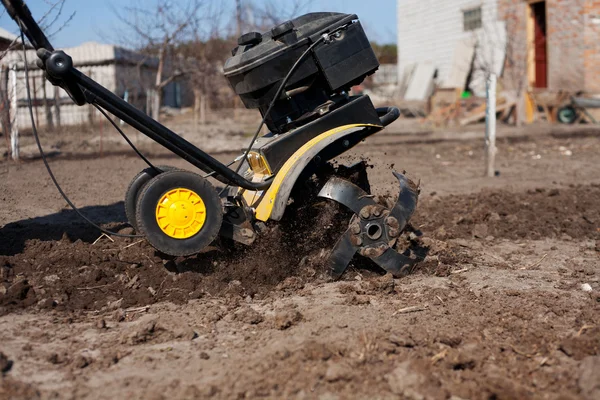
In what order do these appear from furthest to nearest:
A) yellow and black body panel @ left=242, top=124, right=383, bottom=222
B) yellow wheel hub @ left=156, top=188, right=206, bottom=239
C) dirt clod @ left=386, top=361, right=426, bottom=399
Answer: yellow and black body panel @ left=242, top=124, right=383, bottom=222 → yellow wheel hub @ left=156, top=188, right=206, bottom=239 → dirt clod @ left=386, top=361, right=426, bottom=399

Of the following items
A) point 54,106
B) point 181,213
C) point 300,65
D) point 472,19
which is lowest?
point 181,213

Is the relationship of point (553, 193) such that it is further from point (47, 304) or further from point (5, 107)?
point (5, 107)

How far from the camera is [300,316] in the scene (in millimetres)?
4266

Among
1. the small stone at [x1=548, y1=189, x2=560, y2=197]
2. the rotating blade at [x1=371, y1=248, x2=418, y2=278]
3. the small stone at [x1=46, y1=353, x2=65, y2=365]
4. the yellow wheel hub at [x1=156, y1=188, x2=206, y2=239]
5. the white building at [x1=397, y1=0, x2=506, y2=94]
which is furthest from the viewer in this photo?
the white building at [x1=397, y1=0, x2=506, y2=94]

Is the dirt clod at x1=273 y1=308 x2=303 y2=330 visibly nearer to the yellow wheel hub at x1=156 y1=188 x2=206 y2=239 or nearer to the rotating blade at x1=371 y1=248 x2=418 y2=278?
the yellow wheel hub at x1=156 y1=188 x2=206 y2=239

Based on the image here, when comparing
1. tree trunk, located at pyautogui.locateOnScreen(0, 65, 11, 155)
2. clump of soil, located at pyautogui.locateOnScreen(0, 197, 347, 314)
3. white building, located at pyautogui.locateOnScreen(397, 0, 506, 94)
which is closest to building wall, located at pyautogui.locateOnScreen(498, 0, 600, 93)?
white building, located at pyautogui.locateOnScreen(397, 0, 506, 94)

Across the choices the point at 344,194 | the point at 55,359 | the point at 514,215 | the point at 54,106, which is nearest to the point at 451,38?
the point at 54,106

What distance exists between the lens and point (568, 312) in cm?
443

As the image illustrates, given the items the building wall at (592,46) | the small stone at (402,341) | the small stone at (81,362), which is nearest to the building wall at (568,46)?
the building wall at (592,46)

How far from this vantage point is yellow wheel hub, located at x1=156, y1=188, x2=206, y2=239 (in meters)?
4.55

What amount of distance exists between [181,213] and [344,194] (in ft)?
3.79

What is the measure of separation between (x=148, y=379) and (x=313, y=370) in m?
0.82

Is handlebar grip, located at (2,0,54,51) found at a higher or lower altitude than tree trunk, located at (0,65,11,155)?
higher

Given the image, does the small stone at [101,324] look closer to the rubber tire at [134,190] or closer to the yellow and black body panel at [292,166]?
the rubber tire at [134,190]
